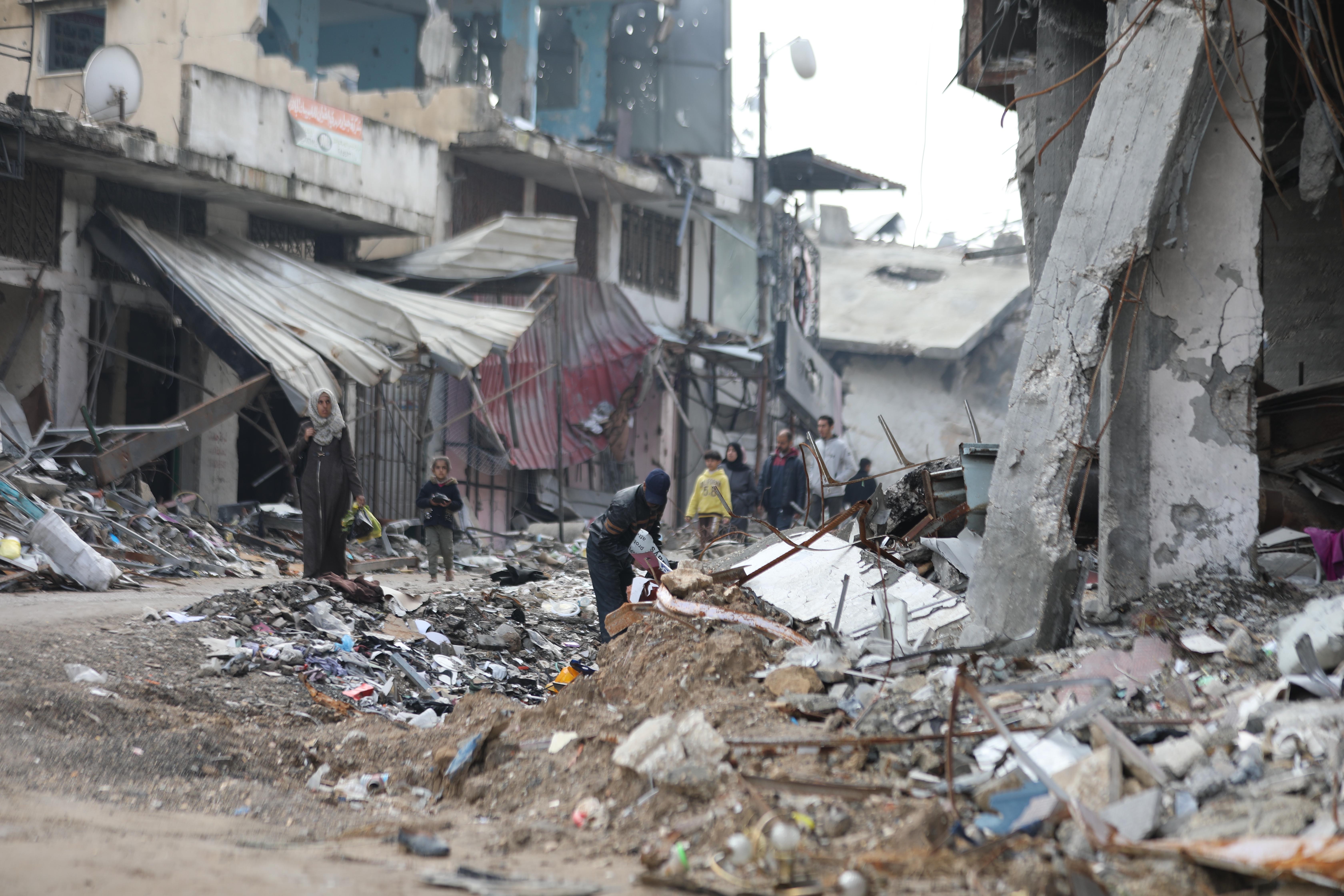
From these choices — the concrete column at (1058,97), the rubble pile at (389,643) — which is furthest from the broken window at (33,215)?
the concrete column at (1058,97)

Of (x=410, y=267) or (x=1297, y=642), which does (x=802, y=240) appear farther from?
(x=1297, y=642)

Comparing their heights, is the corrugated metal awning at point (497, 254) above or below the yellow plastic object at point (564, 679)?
above

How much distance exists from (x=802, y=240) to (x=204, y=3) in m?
11.1

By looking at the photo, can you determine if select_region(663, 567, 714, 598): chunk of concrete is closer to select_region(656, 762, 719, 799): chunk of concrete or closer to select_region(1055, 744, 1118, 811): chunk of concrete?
select_region(656, 762, 719, 799): chunk of concrete

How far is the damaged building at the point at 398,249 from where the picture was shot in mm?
11445

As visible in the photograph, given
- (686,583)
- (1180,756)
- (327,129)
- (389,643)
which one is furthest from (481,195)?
(1180,756)

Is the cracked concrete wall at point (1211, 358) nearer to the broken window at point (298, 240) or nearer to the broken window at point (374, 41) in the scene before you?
the broken window at point (298, 240)

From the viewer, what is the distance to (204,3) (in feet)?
42.9

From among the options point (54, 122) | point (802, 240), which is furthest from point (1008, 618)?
point (802, 240)

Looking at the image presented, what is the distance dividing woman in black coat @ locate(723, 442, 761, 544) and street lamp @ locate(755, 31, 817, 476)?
5.21m

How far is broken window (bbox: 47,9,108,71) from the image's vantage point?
1337 centimetres

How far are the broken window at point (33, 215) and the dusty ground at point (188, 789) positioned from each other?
223 inches

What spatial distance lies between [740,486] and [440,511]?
10.8ft

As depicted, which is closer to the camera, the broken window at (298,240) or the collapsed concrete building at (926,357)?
the broken window at (298,240)
